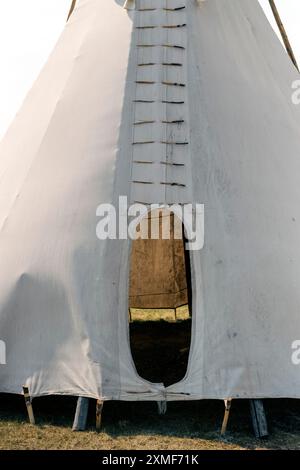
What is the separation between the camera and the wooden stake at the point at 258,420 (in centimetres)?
581

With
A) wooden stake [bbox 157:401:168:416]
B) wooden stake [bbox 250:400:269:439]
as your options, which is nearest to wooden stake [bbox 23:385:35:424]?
wooden stake [bbox 157:401:168:416]

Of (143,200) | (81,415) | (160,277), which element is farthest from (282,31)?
(81,415)

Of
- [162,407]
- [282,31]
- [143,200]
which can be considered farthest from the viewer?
[282,31]

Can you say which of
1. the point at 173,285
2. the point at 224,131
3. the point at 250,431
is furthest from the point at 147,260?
the point at 250,431

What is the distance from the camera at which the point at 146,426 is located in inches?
236

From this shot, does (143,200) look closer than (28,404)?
No

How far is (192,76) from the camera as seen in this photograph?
22.7 feet

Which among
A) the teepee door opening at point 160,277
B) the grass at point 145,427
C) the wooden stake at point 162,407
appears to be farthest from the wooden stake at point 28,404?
the teepee door opening at point 160,277

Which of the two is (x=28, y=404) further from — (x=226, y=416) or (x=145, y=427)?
(x=226, y=416)

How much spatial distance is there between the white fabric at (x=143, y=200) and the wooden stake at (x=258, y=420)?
0.11 meters

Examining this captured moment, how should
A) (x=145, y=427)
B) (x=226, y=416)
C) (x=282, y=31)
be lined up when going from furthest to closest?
(x=282, y=31) < (x=145, y=427) < (x=226, y=416)

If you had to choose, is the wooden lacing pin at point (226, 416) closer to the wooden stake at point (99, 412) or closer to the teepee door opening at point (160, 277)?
the wooden stake at point (99, 412)

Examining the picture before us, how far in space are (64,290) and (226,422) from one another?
→ 1891 millimetres

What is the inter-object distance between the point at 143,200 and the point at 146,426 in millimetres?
2091
